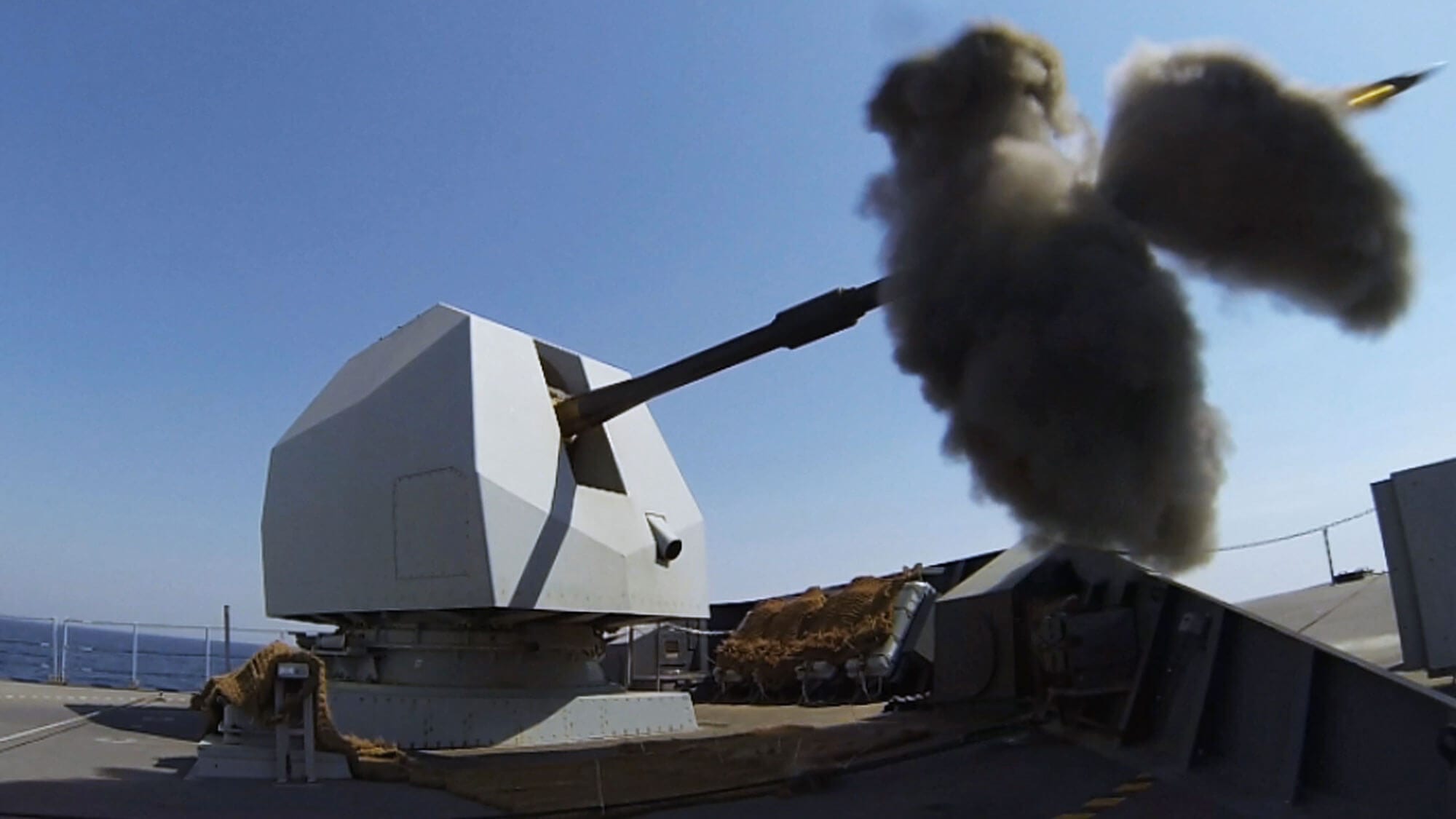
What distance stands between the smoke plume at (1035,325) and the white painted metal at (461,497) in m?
3.24

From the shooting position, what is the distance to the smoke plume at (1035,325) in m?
6.32

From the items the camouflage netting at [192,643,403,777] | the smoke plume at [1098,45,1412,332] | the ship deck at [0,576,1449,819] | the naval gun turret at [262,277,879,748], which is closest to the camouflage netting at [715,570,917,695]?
the naval gun turret at [262,277,879,748]

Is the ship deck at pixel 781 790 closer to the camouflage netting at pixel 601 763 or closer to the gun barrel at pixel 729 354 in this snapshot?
the camouflage netting at pixel 601 763

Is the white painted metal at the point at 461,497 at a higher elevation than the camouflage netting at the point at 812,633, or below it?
higher

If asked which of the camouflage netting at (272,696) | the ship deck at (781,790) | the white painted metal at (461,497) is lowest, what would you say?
the ship deck at (781,790)

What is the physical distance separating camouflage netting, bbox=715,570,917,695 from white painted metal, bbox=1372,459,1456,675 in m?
6.13

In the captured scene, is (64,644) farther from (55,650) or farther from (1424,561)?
(1424,561)

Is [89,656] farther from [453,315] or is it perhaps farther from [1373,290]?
[1373,290]

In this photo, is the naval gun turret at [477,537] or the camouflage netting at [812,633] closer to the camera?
the naval gun turret at [477,537]

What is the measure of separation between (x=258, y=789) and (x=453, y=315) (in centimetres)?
486

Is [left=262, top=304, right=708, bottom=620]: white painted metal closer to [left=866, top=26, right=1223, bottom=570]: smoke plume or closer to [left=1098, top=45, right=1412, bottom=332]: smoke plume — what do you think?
[left=866, top=26, right=1223, bottom=570]: smoke plume

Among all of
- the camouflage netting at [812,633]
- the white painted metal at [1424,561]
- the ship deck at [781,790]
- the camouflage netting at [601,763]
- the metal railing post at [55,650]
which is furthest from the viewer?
the metal railing post at [55,650]

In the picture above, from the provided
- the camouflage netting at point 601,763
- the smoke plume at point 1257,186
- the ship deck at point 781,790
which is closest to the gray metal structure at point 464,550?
the camouflage netting at point 601,763

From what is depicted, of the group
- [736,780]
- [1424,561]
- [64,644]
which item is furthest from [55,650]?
[1424,561]
